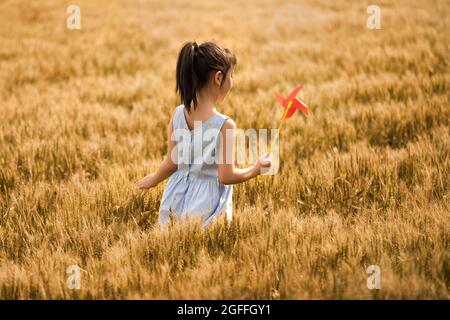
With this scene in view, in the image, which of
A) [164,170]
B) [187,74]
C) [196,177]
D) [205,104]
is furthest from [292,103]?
[164,170]

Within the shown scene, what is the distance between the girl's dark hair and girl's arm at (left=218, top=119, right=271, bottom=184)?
9.1 inches

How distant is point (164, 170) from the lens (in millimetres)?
2672

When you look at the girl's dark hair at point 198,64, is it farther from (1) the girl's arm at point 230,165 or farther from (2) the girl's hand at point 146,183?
(2) the girl's hand at point 146,183

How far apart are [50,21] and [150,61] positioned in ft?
12.1

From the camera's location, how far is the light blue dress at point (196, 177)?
→ 2.47 meters

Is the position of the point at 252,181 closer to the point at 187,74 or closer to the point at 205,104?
the point at 205,104

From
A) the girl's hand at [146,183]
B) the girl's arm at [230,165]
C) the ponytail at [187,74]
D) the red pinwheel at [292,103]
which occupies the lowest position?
the girl's hand at [146,183]

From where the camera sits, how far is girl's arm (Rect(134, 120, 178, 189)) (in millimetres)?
2654

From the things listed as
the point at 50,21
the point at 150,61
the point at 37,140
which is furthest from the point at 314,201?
the point at 50,21

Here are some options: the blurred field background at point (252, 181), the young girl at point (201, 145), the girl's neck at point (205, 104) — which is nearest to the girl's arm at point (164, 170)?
the young girl at point (201, 145)

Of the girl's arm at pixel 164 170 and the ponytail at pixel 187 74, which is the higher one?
the ponytail at pixel 187 74

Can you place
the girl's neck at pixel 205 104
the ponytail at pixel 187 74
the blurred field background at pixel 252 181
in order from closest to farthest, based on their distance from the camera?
the blurred field background at pixel 252 181 → the ponytail at pixel 187 74 → the girl's neck at pixel 205 104

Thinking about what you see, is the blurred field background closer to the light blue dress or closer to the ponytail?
the light blue dress

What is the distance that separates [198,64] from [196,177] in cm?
64
